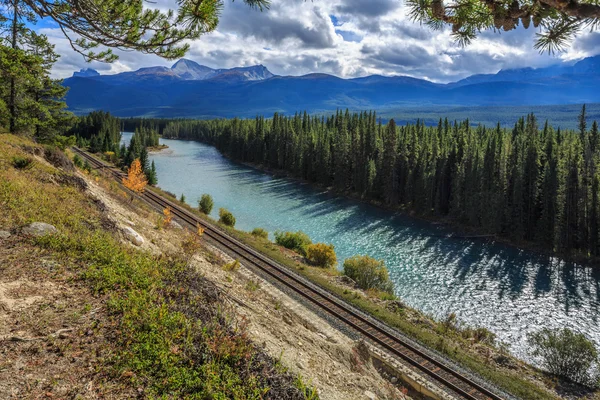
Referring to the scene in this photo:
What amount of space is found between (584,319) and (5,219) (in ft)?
112

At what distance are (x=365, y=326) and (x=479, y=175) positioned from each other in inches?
1618

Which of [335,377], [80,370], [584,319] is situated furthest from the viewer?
[584,319]

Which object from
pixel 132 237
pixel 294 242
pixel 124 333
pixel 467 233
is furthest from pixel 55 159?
pixel 467 233

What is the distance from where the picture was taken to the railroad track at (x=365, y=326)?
1341cm

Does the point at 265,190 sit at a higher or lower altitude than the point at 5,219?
lower

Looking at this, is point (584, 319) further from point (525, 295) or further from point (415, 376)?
point (415, 376)

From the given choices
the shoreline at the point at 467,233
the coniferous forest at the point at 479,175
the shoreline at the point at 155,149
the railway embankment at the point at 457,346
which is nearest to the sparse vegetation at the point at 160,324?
the railway embankment at the point at 457,346

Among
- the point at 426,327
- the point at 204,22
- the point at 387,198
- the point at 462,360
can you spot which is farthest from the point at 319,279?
the point at 387,198

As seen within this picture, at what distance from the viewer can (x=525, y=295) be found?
29.0 m

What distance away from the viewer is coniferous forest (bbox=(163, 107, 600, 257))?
41.5 meters

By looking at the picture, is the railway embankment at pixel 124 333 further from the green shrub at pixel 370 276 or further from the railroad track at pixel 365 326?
the green shrub at pixel 370 276

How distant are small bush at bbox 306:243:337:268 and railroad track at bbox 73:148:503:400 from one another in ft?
14.3

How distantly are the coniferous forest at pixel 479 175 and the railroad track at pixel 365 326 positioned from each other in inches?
1350

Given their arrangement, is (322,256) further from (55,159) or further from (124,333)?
(124,333)
